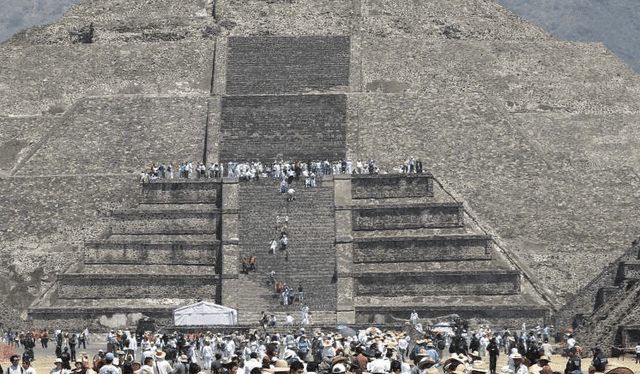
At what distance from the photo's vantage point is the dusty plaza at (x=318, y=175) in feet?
137

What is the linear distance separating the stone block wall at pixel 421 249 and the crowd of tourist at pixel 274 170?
152 inches

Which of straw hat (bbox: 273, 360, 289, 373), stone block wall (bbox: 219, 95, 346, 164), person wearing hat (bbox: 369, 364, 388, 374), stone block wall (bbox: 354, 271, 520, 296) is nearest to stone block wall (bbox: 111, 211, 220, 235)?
stone block wall (bbox: 219, 95, 346, 164)

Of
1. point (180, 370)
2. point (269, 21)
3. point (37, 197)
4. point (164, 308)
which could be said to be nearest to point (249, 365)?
point (180, 370)

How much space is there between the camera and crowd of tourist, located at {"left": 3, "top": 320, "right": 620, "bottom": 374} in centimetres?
2228

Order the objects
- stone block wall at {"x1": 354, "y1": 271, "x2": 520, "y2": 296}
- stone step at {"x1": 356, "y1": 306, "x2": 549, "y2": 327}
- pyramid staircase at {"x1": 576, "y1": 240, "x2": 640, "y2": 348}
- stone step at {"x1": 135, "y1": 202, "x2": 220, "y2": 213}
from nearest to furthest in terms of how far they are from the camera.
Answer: pyramid staircase at {"x1": 576, "y1": 240, "x2": 640, "y2": 348}
stone step at {"x1": 356, "y1": 306, "x2": 549, "y2": 327}
stone block wall at {"x1": 354, "y1": 271, "x2": 520, "y2": 296}
stone step at {"x1": 135, "y1": 202, "x2": 220, "y2": 213}

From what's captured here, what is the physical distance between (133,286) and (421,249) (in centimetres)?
856

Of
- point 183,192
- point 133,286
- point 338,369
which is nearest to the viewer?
point 338,369

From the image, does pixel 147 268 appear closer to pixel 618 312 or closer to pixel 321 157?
pixel 321 157

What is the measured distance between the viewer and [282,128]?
51.0 m

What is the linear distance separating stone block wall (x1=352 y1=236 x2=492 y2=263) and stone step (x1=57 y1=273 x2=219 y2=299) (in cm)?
457

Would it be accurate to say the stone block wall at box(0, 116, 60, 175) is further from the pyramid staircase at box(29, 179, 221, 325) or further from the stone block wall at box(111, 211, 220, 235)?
the stone block wall at box(111, 211, 220, 235)

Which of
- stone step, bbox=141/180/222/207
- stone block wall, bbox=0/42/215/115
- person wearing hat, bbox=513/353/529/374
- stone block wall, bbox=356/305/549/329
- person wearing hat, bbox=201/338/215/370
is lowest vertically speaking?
person wearing hat, bbox=201/338/215/370

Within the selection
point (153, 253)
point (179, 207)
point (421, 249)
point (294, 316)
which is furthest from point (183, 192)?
point (421, 249)

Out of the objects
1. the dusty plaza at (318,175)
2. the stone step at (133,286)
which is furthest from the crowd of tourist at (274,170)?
the stone step at (133,286)
